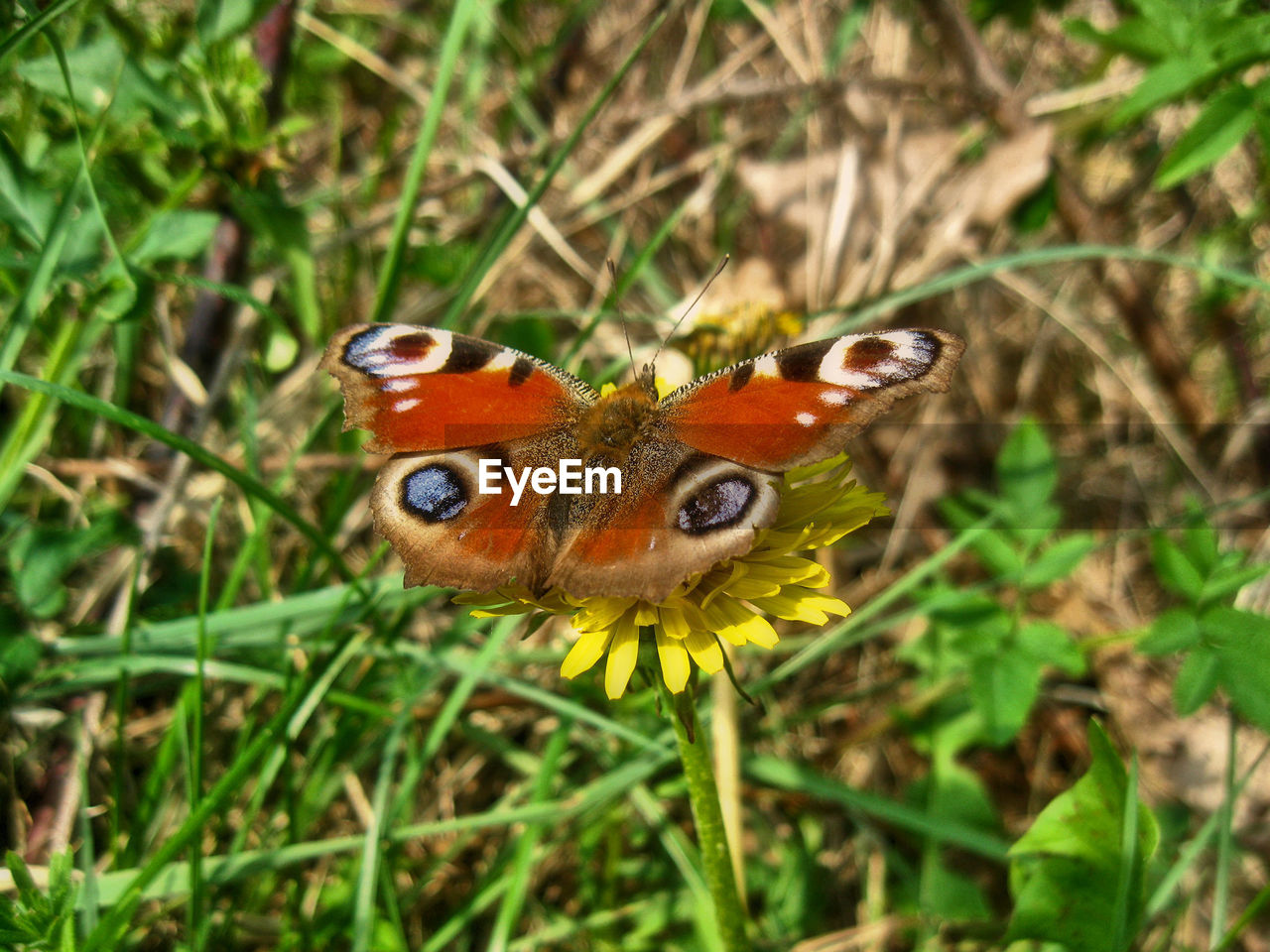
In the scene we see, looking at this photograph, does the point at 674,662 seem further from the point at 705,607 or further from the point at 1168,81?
the point at 1168,81

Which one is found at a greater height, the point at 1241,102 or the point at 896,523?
the point at 1241,102

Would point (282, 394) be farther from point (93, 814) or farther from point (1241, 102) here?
point (1241, 102)

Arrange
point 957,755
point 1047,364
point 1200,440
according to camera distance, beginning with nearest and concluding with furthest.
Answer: point 957,755
point 1200,440
point 1047,364

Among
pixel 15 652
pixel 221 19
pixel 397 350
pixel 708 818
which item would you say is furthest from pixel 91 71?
pixel 708 818

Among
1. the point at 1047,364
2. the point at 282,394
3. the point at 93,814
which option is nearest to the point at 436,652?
the point at 93,814

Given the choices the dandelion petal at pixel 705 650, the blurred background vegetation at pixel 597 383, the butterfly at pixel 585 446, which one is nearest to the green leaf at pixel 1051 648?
the blurred background vegetation at pixel 597 383

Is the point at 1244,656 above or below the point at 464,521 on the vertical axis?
below

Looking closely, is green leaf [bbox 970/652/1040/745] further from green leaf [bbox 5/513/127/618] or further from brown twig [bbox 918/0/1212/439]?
green leaf [bbox 5/513/127/618]

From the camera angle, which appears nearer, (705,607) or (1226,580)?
(705,607)
